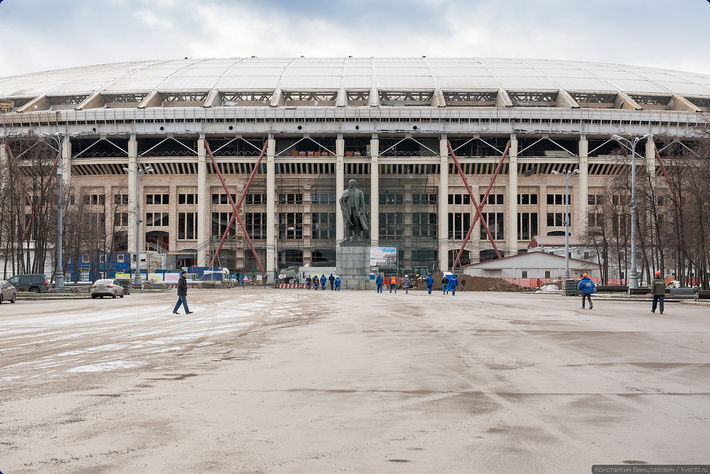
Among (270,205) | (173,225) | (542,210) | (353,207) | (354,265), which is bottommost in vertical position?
(354,265)

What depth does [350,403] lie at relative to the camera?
8.04 m

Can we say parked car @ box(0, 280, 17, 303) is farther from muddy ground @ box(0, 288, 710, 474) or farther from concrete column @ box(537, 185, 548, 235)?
concrete column @ box(537, 185, 548, 235)

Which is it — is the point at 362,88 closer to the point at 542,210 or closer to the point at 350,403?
the point at 542,210

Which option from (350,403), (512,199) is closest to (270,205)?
(512,199)

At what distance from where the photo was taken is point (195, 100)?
8612 centimetres

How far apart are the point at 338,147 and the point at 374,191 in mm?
7095

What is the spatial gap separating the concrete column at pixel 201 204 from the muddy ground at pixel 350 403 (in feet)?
222

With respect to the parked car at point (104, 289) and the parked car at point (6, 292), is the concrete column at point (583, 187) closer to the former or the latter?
the parked car at point (104, 289)

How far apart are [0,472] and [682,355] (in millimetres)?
12055

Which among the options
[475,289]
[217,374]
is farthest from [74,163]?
[217,374]

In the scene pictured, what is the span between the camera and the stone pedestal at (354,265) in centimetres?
5709

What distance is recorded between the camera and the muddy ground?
5.65 m

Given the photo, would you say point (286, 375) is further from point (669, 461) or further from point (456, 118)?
point (456, 118)

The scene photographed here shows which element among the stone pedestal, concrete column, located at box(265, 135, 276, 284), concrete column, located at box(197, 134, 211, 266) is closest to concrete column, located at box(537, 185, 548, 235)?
concrete column, located at box(265, 135, 276, 284)
